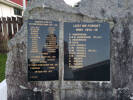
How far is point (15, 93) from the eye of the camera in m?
3.14

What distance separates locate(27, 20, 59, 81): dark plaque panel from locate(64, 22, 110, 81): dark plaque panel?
0.21 metres

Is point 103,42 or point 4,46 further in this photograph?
point 4,46

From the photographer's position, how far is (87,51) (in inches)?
120

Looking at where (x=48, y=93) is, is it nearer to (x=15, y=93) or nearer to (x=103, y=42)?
(x=15, y=93)

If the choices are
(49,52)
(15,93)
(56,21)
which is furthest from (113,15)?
(15,93)

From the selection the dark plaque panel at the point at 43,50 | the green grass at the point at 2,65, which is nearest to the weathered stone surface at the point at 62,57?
the dark plaque panel at the point at 43,50

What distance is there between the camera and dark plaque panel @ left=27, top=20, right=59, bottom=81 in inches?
117

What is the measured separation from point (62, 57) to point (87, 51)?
1.61ft

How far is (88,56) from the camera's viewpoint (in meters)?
3.05

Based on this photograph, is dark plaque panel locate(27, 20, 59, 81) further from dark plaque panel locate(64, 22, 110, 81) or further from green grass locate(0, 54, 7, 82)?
green grass locate(0, 54, 7, 82)

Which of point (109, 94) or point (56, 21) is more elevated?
point (56, 21)

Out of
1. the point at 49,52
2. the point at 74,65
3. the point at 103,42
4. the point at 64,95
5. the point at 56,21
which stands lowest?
the point at 64,95

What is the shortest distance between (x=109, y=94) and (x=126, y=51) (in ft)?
3.01

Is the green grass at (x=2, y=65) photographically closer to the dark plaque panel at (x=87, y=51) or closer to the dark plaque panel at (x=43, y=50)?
the dark plaque panel at (x=43, y=50)
